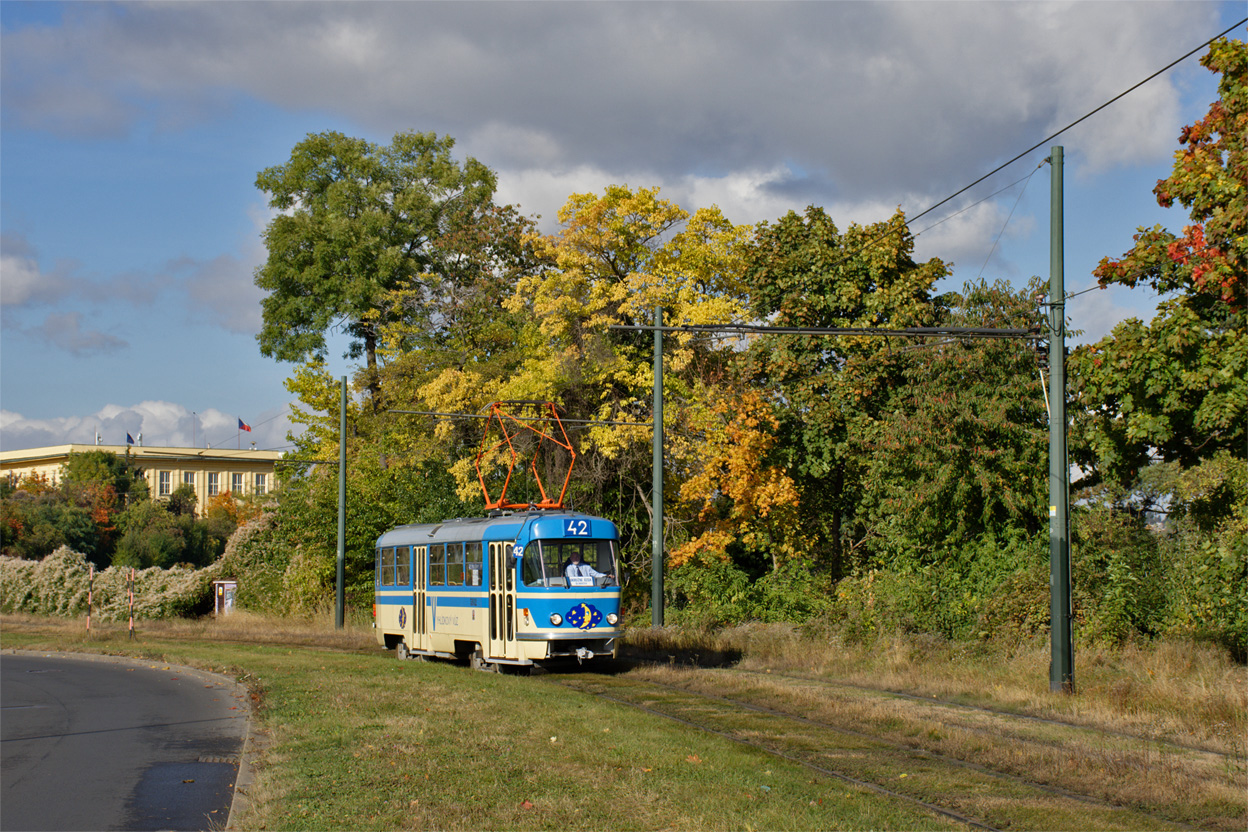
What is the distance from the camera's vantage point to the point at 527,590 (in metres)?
19.2

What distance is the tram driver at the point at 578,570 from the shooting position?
64.0 ft

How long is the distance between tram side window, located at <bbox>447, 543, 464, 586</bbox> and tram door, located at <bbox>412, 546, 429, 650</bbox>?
55.5 inches

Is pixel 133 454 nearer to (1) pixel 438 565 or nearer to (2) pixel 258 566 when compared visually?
(2) pixel 258 566

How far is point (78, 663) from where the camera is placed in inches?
995

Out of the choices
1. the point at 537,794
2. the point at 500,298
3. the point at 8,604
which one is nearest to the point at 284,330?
the point at 500,298

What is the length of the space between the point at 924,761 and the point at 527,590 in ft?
31.6

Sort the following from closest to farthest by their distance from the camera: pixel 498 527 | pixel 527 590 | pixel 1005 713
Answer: pixel 1005 713
pixel 527 590
pixel 498 527

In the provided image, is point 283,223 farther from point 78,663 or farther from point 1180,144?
point 1180,144

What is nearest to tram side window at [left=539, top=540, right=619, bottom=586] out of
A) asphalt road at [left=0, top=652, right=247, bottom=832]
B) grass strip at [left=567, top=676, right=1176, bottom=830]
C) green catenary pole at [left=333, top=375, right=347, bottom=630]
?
grass strip at [left=567, top=676, right=1176, bottom=830]

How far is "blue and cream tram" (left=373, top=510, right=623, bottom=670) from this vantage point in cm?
1916

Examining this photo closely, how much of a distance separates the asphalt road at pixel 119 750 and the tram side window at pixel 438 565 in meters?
4.80

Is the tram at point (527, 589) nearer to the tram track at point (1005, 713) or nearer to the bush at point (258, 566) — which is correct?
the tram track at point (1005, 713)

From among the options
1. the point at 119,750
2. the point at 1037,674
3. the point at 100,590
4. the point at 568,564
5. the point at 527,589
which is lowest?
the point at 100,590

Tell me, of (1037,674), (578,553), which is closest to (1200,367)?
(1037,674)
